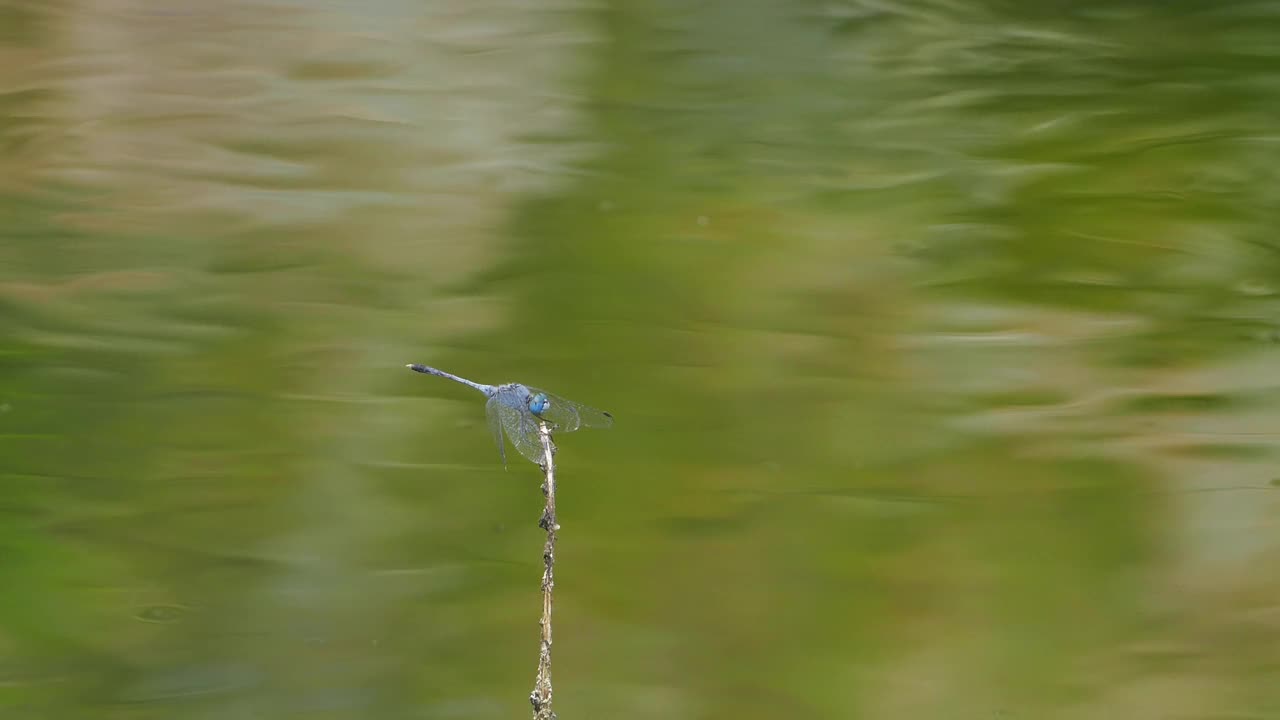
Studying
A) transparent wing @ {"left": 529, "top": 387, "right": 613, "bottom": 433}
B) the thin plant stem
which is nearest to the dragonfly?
transparent wing @ {"left": 529, "top": 387, "right": 613, "bottom": 433}

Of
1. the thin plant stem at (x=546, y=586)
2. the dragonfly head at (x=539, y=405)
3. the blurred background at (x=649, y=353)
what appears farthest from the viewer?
the blurred background at (x=649, y=353)

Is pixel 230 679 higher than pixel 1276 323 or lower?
lower

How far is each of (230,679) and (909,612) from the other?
935mm

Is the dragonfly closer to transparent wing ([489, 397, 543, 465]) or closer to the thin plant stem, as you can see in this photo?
transparent wing ([489, 397, 543, 465])

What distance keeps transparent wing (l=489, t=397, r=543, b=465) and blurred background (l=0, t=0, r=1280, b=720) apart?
16.0 inches

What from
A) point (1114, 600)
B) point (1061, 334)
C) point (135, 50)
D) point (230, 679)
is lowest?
point (230, 679)

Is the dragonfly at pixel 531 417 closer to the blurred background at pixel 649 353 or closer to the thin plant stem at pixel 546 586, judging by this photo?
the thin plant stem at pixel 546 586

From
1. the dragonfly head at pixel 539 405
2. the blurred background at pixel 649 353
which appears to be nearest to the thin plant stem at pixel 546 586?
the dragonfly head at pixel 539 405

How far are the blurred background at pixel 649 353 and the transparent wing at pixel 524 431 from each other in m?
0.41

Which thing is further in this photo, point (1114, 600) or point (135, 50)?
point (135, 50)

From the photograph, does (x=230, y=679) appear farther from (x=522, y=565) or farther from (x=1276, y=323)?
(x=1276, y=323)

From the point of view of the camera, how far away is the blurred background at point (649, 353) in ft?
4.72

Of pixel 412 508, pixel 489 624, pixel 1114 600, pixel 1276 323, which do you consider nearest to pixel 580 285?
pixel 412 508

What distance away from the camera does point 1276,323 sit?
1.66 m
